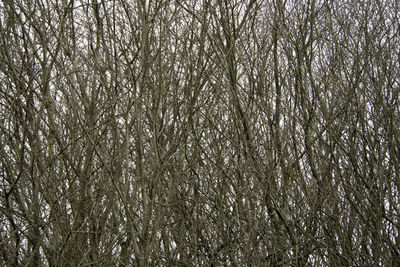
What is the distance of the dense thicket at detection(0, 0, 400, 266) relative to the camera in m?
4.52

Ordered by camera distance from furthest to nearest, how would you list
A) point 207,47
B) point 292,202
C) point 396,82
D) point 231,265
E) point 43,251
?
1. point 207,47
2. point 396,82
3. point 292,202
4. point 231,265
5. point 43,251

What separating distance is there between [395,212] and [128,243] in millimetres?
2720

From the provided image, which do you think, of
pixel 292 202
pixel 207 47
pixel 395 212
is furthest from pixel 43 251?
pixel 395 212

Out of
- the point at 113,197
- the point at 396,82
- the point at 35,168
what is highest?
the point at 396,82

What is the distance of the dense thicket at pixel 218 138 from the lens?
4.52 metres

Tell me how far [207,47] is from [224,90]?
703 millimetres

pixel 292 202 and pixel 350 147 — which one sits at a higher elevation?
pixel 350 147

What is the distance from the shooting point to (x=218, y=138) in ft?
20.0

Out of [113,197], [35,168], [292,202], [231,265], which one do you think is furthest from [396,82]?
[35,168]

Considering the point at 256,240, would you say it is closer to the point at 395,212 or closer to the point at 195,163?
the point at 195,163

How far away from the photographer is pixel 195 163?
557 centimetres

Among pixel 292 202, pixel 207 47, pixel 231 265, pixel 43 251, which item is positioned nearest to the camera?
pixel 43 251

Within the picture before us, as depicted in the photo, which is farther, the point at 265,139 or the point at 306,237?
the point at 265,139

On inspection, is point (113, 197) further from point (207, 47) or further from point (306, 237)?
point (207, 47)
